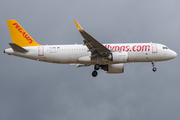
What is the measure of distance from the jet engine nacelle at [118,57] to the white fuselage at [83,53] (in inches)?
34.3

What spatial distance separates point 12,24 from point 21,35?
242cm

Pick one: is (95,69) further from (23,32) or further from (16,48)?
(23,32)

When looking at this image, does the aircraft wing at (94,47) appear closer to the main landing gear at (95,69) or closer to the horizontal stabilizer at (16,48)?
the main landing gear at (95,69)

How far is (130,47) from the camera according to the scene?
51.7m

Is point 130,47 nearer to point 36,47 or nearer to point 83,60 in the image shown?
point 83,60

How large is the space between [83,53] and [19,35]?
444 inches

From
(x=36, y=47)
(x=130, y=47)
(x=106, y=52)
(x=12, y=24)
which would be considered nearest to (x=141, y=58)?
(x=130, y=47)

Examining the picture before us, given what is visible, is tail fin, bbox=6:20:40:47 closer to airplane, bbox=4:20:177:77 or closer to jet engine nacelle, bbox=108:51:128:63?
airplane, bbox=4:20:177:77

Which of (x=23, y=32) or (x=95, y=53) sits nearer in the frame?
(x=95, y=53)

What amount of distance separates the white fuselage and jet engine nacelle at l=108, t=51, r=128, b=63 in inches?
34.3

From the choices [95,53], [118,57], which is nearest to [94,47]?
[95,53]

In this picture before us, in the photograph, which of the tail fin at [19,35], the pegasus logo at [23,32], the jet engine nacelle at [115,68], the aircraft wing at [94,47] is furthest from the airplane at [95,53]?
the jet engine nacelle at [115,68]

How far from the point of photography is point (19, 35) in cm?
5484

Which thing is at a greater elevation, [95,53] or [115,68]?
[95,53]
